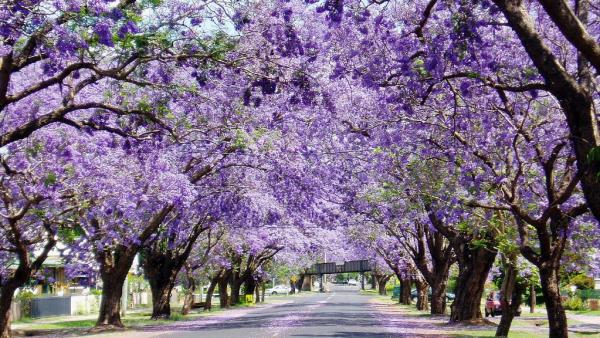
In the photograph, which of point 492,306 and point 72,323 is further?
point 492,306

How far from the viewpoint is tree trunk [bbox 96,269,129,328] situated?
91.0ft

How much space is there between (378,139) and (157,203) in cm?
755

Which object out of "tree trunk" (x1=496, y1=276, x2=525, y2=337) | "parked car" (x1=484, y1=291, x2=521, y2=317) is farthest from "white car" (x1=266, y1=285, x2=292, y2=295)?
"tree trunk" (x1=496, y1=276, x2=525, y2=337)

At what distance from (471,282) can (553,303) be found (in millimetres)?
13173

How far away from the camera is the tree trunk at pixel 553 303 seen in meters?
15.4

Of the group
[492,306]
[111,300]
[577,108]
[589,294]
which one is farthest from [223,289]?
[577,108]

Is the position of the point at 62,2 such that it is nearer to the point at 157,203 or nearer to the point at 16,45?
the point at 16,45

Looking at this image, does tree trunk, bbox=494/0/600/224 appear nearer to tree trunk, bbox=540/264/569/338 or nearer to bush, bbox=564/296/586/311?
tree trunk, bbox=540/264/569/338

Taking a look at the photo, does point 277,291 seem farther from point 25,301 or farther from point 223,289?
point 25,301

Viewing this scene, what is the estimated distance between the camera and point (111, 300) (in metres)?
27.9

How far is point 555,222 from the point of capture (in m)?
15.5

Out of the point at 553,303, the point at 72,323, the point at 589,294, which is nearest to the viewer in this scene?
the point at 553,303

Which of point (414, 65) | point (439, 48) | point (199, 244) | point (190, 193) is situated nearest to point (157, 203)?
point (190, 193)

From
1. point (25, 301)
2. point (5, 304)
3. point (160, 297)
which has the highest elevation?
point (5, 304)
